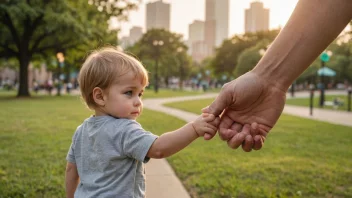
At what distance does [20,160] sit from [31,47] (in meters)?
26.3

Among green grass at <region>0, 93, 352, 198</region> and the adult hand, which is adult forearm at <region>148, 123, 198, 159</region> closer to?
the adult hand

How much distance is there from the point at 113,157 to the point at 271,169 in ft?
10.6

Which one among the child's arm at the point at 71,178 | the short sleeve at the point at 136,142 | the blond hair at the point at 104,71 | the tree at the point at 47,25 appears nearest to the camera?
the short sleeve at the point at 136,142

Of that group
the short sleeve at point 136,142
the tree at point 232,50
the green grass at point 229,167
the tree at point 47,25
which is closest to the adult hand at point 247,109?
the short sleeve at point 136,142

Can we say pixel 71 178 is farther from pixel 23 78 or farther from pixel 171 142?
pixel 23 78

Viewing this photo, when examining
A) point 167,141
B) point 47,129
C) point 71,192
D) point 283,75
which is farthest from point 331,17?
point 47,129

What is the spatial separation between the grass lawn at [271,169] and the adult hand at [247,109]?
143 centimetres

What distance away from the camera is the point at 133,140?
195 cm

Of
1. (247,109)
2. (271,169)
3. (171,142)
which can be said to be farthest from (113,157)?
(271,169)

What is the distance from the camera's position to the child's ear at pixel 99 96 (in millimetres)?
2090

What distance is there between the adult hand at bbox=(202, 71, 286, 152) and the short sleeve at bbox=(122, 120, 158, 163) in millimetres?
483

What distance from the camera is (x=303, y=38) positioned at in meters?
2.36

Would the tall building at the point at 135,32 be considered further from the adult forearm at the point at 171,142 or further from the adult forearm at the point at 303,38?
the adult forearm at the point at 171,142

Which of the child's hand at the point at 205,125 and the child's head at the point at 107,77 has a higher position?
the child's head at the point at 107,77
